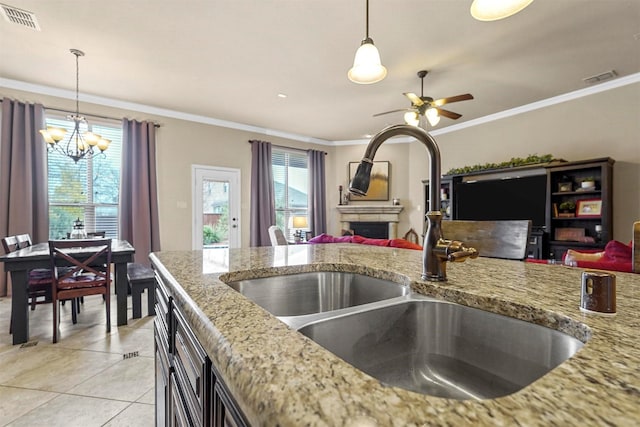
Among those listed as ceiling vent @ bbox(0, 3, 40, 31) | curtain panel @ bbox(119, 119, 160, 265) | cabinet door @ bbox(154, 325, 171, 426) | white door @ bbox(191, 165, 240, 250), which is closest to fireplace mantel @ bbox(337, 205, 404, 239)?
white door @ bbox(191, 165, 240, 250)

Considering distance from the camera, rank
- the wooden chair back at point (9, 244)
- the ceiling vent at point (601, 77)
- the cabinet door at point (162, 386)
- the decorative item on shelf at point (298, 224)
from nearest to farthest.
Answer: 1. the cabinet door at point (162, 386)
2. the wooden chair back at point (9, 244)
3. the ceiling vent at point (601, 77)
4. the decorative item on shelf at point (298, 224)

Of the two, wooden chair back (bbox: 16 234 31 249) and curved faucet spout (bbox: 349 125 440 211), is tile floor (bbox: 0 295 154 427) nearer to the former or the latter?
wooden chair back (bbox: 16 234 31 249)

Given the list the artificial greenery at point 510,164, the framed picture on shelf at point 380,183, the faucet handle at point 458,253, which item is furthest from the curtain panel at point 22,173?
the artificial greenery at point 510,164

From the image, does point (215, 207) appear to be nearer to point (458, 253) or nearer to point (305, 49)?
point (305, 49)

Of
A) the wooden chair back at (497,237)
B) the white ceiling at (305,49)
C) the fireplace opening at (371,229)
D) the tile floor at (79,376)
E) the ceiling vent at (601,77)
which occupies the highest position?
the white ceiling at (305,49)

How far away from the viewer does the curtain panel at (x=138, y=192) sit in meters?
4.39

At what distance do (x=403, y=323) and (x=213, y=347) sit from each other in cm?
51

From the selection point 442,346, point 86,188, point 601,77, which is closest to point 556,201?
point 601,77

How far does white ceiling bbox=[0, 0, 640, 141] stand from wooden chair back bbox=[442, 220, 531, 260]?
2060 millimetres

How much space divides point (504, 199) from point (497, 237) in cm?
404

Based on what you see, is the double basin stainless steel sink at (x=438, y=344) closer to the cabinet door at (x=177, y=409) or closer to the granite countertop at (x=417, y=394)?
the granite countertop at (x=417, y=394)

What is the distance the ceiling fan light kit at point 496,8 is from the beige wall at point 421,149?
3.79 m

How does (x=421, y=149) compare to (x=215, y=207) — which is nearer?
(x=215, y=207)

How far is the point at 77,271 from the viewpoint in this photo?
2621 millimetres
